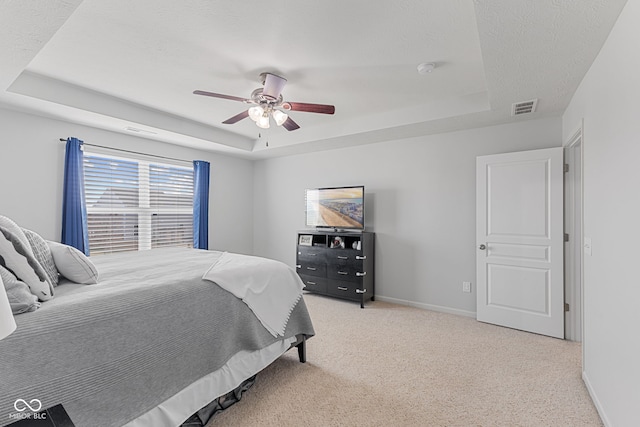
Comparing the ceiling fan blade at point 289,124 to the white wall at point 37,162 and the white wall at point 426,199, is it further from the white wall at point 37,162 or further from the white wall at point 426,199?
the white wall at point 37,162

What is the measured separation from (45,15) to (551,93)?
3573mm

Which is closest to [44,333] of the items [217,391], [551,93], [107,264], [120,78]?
[217,391]

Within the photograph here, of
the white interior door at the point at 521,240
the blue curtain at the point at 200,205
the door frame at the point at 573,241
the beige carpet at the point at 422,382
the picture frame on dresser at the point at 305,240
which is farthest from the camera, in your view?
the blue curtain at the point at 200,205

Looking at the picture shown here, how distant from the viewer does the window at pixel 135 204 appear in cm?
377

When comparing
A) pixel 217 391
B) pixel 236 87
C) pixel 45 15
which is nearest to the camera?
pixel 45 15

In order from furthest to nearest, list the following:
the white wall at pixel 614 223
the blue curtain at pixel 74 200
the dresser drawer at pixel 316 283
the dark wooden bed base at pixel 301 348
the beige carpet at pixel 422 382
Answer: the dresser drawer at pixel 316 283 < the blue curtain at pixel 74 200 < the dark wooden bed base at pixel 301 348 < the beige carpet at pixel 422 382 < the white wall at pixel 614 223

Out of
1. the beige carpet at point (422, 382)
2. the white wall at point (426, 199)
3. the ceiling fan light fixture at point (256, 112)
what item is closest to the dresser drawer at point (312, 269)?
the white wall at point (426, 199)

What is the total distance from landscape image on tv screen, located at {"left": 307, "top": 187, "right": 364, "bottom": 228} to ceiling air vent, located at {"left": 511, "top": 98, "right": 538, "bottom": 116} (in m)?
1.95

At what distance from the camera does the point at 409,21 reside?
6.48 feet

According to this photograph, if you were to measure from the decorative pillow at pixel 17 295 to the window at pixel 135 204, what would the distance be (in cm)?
281

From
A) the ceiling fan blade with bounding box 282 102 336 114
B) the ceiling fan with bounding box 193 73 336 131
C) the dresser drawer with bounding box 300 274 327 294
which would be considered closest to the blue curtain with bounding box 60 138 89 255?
the ceiling fan with bounding box 193 73 336 131

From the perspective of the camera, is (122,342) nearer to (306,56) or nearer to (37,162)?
(306,56)

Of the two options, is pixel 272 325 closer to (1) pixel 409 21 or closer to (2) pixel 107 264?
(2) pixel 107 264

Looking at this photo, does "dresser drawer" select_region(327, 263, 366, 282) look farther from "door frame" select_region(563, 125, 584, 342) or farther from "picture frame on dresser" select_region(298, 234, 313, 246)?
"door frame" select_region(563, 125, 584, 342)
